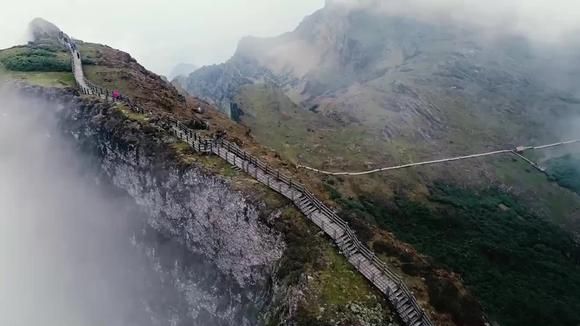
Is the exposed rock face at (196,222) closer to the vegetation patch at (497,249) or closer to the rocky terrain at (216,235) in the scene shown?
the rocky terrain at (216,235)

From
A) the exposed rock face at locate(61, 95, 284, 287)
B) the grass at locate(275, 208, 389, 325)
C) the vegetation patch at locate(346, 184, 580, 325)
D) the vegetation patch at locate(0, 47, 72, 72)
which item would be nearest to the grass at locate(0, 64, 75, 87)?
the vegetation patch at locate(0, 47, 72, 72)

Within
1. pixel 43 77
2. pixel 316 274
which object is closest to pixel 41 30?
pixel 43 77

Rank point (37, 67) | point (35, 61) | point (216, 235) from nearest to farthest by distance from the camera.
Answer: point (216, 235), point (37, 67), point (35, 61)

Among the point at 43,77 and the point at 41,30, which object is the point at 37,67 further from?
the point at 41,30

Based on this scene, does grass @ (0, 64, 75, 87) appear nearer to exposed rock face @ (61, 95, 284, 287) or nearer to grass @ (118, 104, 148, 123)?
exposed rock face @ (61, 95, 284, 287)

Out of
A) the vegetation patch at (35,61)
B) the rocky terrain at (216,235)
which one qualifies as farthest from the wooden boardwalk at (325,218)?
the vegetation patch at (35,61)

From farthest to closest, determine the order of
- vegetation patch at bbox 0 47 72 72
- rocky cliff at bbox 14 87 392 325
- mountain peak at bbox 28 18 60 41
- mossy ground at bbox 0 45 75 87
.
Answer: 1. mountain peak at bbox 28 18 60 41
2. vegetation patch at bbox 0 47 72 72
3. mossy ground at bbox 0 45 75 87
4. rocky cliff at bbox 14 87 392 325

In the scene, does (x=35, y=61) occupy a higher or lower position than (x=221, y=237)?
higher

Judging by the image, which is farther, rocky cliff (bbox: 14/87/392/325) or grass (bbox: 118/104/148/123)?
grass (bbox: 118/104/148/123)

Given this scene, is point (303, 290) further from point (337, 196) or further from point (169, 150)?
point (337, 196)

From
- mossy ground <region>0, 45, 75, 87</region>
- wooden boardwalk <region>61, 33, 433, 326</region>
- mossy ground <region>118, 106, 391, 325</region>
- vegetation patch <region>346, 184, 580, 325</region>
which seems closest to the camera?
mossy ground <region>118, 106, 391, 325</region>
